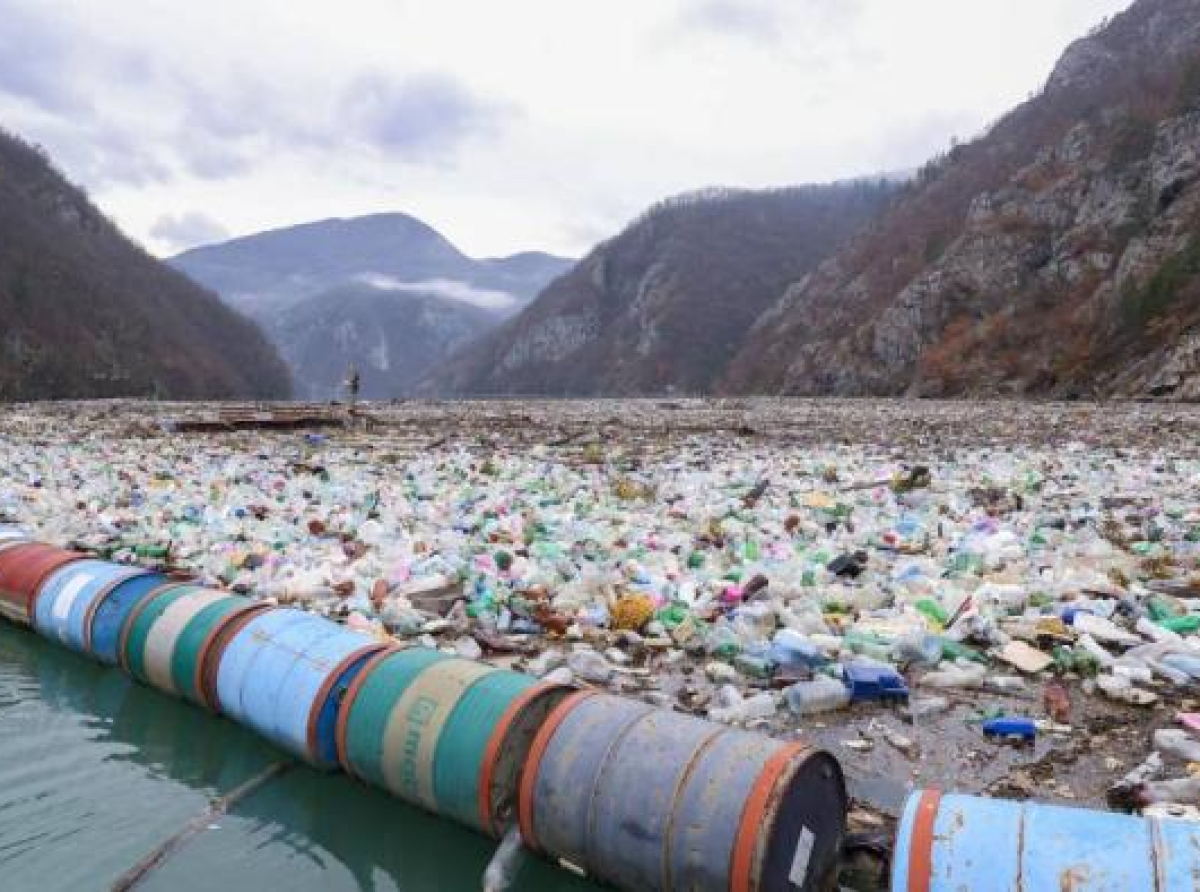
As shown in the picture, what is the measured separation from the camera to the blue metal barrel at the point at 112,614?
5.01m

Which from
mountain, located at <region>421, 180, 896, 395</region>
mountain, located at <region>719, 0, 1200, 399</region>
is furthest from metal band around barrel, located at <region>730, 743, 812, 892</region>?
mountain, located at <region>421, 180, 896, 395</region>

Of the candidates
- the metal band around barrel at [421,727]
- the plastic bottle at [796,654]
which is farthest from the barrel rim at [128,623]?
the plastic bottle at [796,654]

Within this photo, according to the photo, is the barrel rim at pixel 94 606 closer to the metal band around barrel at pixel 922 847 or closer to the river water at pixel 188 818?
the river water at pixel 188 818

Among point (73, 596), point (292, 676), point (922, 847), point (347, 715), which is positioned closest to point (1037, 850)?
point (922, 847)

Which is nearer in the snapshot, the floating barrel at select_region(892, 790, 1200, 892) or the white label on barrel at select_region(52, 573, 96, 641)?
the floating barrel at select_region(892, 790, 1200, 892)

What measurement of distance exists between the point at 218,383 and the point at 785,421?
235 feet

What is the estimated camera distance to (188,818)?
3543 mm

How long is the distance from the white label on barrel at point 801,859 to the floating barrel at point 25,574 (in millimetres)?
4881

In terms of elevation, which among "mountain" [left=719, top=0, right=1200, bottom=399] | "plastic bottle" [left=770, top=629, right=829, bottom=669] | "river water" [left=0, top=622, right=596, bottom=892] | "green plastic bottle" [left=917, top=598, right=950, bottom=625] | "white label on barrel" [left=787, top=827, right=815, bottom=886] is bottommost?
"river water" [left=0, top=622, right=596, bottom=892]

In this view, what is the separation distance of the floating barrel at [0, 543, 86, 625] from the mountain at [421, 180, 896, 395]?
9194 centimetres

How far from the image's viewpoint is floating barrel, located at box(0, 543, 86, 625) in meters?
5.68

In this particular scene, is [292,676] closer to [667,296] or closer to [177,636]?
[177,636]

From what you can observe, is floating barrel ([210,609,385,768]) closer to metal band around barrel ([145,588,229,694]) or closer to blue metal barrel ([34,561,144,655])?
metal band around barrel ([145,588,229,694])

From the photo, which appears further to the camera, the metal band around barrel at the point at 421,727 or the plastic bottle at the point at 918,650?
the plastic bottle at the point at 918,650
